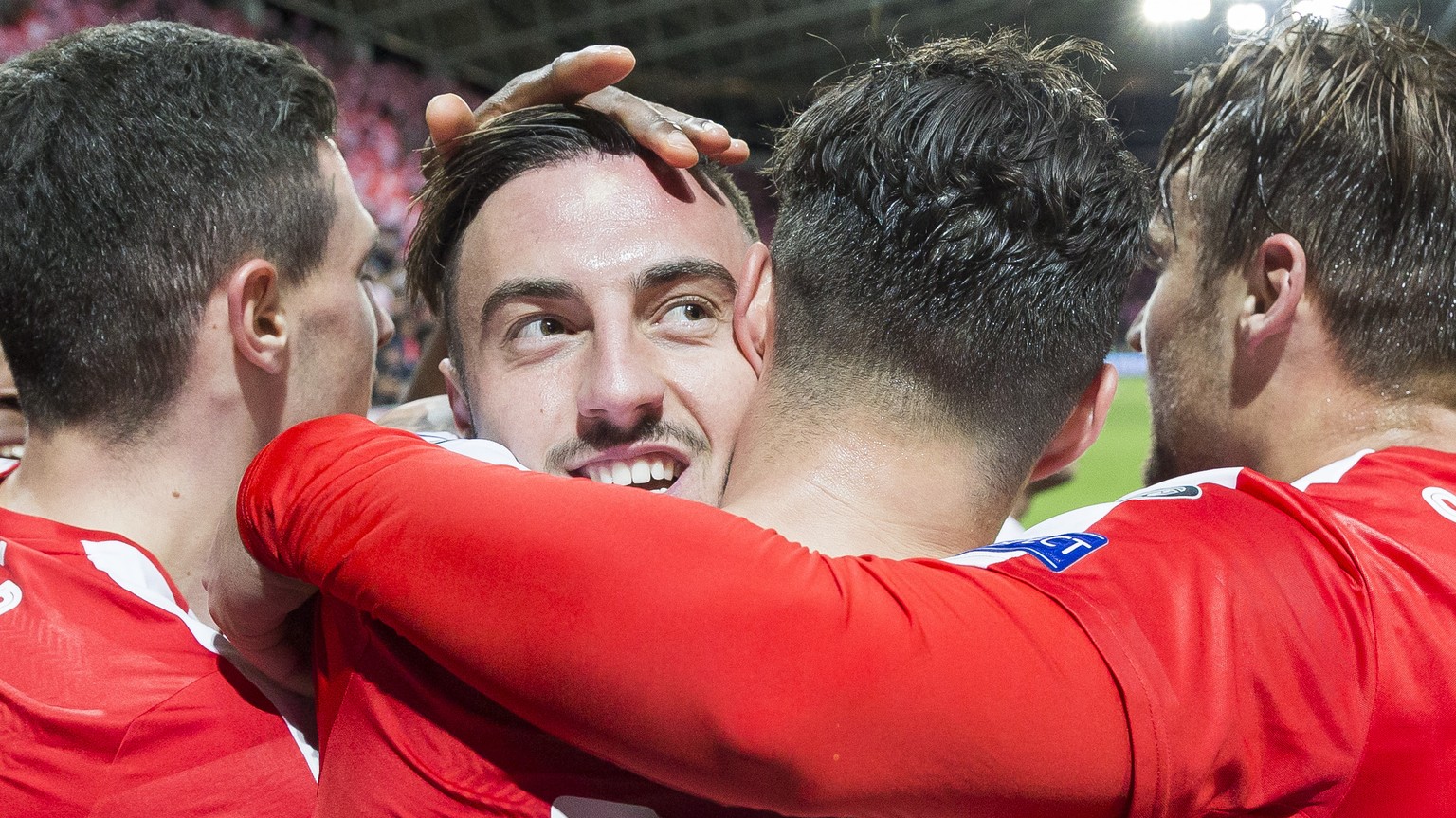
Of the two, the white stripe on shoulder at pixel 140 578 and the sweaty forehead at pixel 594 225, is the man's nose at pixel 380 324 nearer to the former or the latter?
the sweaty forehead at pixel 594 225

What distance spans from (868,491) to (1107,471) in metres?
11.2

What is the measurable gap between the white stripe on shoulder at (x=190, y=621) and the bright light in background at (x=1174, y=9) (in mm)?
8523

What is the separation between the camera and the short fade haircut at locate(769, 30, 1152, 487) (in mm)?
1268

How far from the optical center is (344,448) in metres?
1.24

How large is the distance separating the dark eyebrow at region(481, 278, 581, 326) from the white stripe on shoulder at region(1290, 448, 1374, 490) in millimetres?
1073

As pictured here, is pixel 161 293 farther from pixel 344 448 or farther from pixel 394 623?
pixel 394 623

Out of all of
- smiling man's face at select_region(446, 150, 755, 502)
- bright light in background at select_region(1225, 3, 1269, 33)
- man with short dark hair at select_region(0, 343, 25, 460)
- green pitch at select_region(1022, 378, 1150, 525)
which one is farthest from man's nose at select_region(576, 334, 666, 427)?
bright light in background at select_region(1225, 3, 1269, 33)

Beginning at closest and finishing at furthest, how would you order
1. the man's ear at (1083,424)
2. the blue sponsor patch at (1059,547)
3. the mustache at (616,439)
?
1. the blue sponsor patch at (1059,547)
2. the man's ear at (1083,424)
3. the mustache at (616,439)

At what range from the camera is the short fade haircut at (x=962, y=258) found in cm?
127

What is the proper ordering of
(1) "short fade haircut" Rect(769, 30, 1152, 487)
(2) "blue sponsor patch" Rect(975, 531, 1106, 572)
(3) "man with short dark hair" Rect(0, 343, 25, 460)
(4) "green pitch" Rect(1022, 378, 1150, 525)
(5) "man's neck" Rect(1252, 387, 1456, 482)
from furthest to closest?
(4) "green pitch" Rect(1022, 378, 1150, 525), (3) "man with short dark hair" Rect(0, 343, 25, 460), (5) "man's neck" Rect(1252, 387, 1456, 482), (1) "short fade haircut" Rect(769, 30, 1152, 487), (2) "blue sponsor patch" Rect(975, 531, 1106, 572)

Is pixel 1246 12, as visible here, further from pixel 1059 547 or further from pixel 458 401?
Answer: pixel 1059 547

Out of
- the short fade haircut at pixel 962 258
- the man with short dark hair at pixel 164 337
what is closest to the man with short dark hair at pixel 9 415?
the man with short dark hair at pixel 164 337

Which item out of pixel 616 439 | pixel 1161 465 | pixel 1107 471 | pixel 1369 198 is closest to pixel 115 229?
pixel 616 439

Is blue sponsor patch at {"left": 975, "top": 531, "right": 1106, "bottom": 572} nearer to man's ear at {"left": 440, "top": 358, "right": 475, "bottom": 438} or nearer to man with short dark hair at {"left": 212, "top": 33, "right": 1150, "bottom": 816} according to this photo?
man with short dark hair at {"left": 212, "top": 33, "right": 1150, "bottom": 816}
